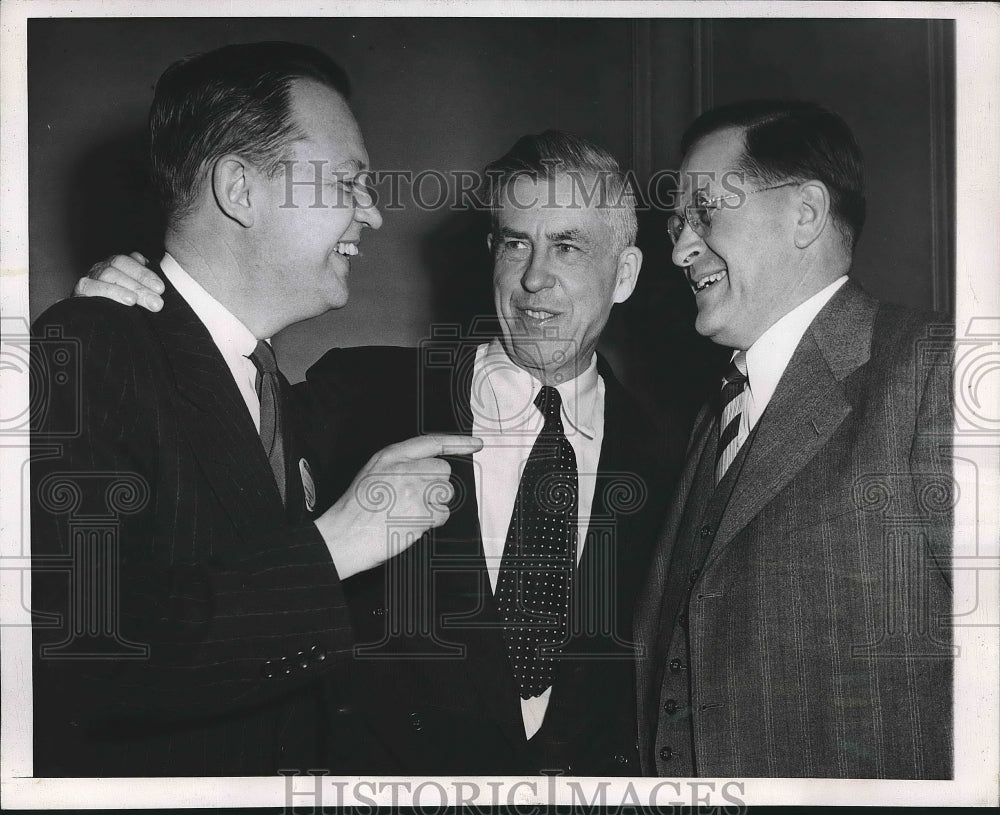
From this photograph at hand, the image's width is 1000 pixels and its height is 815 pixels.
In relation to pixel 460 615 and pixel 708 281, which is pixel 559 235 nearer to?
pixel 708 281

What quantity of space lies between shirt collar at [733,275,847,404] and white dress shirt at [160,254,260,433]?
2.95ft

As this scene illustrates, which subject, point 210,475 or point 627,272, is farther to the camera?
point 627,272

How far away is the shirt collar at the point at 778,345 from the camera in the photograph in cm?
173

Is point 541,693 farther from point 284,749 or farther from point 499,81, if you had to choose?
point 499,81

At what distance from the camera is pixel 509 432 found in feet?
5.87

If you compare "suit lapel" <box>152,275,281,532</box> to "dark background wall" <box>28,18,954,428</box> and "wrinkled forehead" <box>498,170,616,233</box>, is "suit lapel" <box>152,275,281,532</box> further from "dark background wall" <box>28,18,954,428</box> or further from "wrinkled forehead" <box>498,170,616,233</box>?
"wrinkled forehead" <box>498,170,616,233</box>

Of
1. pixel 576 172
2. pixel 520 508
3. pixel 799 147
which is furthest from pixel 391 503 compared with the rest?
pixel 799 147

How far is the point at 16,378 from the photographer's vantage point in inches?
72.3

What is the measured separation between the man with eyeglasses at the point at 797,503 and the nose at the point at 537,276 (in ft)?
0.80

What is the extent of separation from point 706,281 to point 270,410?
83 centimetres

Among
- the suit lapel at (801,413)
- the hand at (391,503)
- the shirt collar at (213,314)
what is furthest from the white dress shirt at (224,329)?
the suit lapel at (801,413)

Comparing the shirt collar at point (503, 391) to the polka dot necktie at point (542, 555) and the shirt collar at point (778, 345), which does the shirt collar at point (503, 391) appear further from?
the shirt collar at point (778, 345)

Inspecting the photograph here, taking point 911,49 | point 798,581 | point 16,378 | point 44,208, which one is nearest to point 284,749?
point 16,378

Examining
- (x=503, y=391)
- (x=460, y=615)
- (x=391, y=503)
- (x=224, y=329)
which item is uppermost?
(x=224, y=329)
